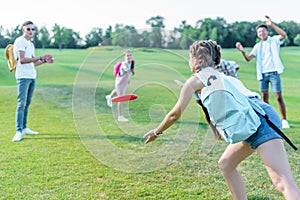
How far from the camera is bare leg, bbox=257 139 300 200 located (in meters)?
2.52

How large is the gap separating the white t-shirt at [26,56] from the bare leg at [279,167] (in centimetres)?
469

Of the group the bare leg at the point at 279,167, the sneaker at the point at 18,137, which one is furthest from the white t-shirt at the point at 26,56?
the bare leg at the point at 279,167

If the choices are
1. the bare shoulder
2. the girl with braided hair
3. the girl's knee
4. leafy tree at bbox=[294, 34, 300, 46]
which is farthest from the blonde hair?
leafy tree at bbox=[294, 34, 300, 46]

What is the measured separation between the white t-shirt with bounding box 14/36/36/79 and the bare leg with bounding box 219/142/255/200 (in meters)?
4.23

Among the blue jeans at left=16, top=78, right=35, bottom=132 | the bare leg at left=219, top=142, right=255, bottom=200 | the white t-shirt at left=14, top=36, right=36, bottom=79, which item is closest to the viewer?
the bare leg at left=219, top=142, right=255, bottom=200

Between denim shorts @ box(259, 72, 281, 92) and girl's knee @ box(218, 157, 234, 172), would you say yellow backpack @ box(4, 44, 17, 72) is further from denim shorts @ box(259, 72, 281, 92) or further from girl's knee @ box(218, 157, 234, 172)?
denim shorts @ box(259, 72, 281, 92)

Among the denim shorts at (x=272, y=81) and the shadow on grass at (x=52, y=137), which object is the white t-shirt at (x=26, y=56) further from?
the denim shorts at (x=272, y=81)

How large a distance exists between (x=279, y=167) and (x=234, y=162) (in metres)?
0.54

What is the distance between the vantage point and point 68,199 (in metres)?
3.67

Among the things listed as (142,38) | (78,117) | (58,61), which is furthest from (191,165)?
(58,61)

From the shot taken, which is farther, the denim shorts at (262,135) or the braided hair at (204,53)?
the braided hair at (204,53)

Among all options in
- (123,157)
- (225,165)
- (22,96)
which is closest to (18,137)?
(22,96)

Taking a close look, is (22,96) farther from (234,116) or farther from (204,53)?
(234,116)

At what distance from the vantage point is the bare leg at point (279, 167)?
2.52 meters
